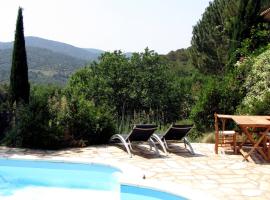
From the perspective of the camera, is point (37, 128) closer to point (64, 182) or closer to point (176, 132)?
point (64, 182)

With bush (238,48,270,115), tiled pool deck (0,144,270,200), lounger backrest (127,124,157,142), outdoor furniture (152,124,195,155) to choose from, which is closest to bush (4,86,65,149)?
tiled pool deck (0,144,270,200)

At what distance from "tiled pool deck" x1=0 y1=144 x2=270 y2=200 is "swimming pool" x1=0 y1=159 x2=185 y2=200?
30 centimetres

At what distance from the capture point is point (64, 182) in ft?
28.2

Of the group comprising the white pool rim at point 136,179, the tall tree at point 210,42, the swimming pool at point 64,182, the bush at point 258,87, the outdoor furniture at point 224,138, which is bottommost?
the swimming pool at point 64,182

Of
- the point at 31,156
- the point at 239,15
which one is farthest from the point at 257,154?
the point at 239,15

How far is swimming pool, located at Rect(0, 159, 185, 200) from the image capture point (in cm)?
736

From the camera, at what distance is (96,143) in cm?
1161

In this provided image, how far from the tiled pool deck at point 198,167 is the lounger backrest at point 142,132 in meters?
0.38

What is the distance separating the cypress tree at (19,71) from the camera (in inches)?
548

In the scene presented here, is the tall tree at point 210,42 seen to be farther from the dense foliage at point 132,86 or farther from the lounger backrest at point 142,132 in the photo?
the lounger backrest at point 142,132

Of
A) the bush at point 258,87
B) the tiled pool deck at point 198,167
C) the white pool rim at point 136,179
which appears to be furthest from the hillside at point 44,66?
the white pool rim at point 136,179

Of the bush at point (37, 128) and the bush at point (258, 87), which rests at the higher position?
the bush at point (258, 87)

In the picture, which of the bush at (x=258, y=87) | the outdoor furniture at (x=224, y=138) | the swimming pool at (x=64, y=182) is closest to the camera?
the swimming pool at (x=64, y=182)

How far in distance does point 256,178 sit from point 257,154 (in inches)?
95.5
